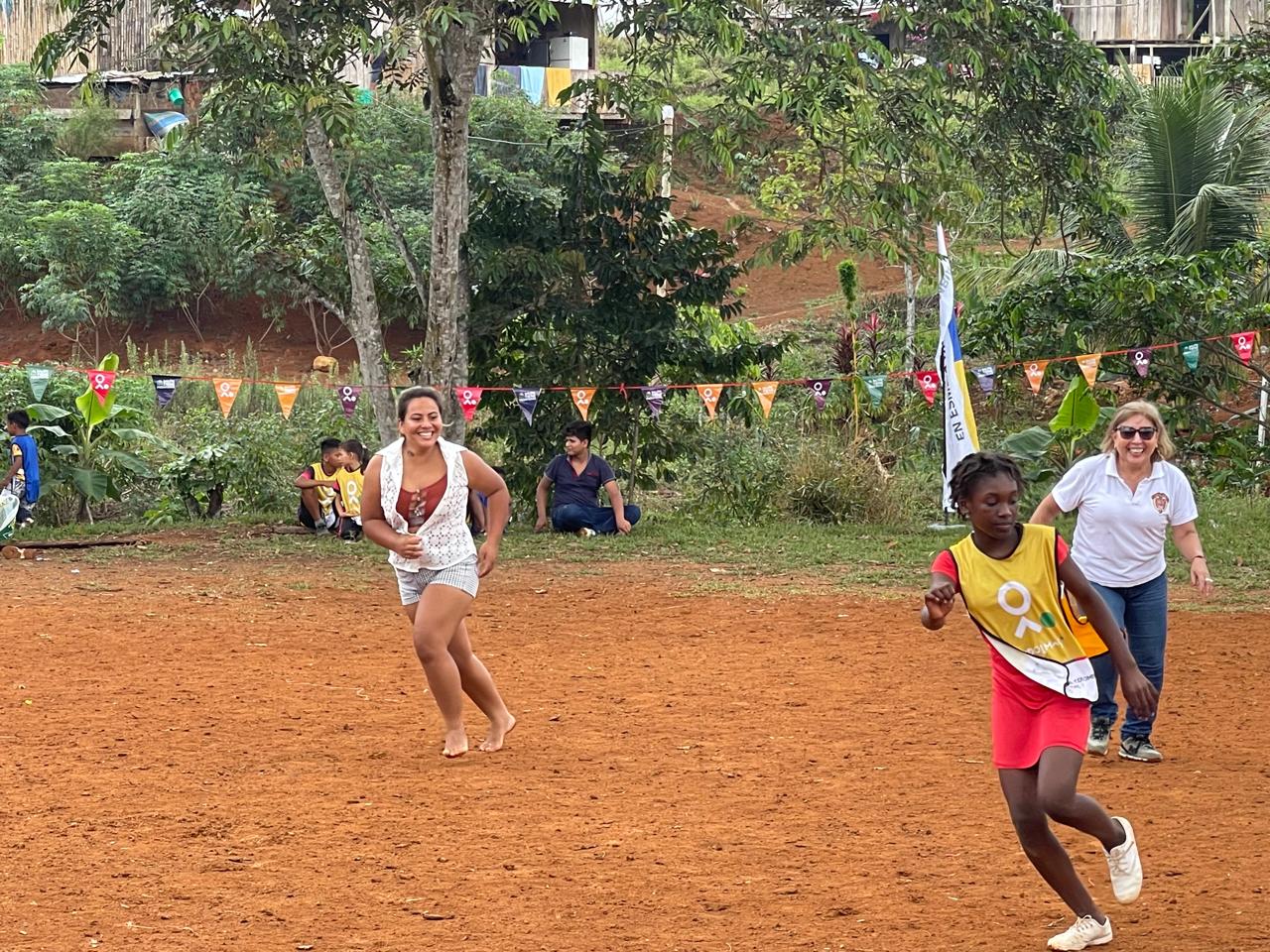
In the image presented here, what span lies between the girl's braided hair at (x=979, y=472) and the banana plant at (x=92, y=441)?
13.5 metres

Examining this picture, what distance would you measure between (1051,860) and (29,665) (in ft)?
22.4

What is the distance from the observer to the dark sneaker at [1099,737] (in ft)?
24.6

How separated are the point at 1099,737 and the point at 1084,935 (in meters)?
2.89

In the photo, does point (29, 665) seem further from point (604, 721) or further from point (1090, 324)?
point (1090, 324)

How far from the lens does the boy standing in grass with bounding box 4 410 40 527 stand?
1612 centimetres

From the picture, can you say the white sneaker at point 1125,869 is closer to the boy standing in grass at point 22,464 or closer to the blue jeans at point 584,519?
the blue jeans at point 584,519

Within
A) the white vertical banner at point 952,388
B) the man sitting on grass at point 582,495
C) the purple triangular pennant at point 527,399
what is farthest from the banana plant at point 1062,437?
the purple triangular pennant at point 527,399

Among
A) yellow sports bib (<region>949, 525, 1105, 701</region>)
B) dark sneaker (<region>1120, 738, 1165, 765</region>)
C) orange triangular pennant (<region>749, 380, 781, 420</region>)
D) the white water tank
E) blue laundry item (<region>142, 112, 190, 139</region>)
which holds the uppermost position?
the white water tank

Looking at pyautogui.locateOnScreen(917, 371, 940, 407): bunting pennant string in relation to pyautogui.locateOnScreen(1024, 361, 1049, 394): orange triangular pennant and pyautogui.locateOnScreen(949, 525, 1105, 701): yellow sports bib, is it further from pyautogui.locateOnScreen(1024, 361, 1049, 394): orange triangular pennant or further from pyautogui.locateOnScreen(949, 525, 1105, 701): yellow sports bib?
pyautogui.locateOnScreen(949, 525, 1105, 701): yellow sports bib

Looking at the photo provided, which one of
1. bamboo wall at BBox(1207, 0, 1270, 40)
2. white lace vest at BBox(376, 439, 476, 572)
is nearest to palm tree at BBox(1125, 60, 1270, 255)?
white lace vest at BBox(376, 439, 476, 572)

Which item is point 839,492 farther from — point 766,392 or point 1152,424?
point 1152,424

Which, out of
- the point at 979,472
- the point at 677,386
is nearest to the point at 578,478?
the point at 677,386

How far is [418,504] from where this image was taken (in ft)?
23.4

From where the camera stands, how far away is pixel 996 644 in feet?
16.4
